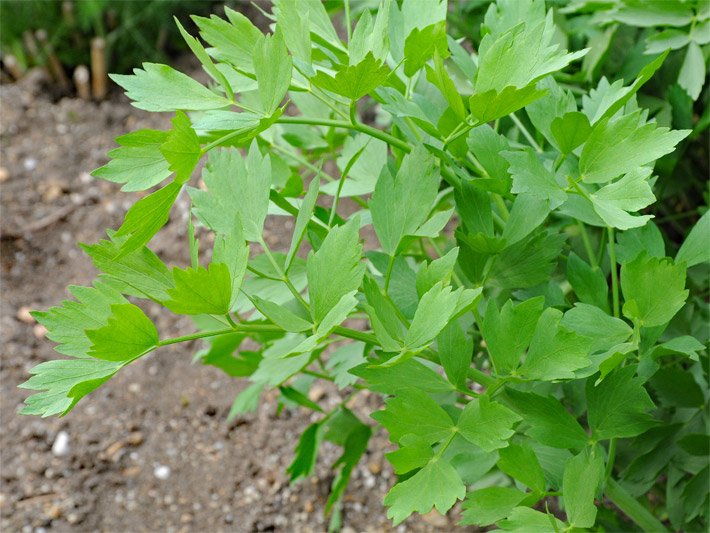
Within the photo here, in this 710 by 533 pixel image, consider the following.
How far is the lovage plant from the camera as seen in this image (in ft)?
1.60

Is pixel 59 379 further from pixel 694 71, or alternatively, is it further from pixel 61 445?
pixel 61 445

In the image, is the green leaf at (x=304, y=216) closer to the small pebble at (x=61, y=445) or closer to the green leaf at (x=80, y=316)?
the green leaf at (x=80, y=316)

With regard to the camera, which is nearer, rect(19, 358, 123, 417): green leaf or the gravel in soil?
rect(19, 358, 123, 417): green leaf

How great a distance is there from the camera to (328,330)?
0.46 metres

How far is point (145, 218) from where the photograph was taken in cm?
49

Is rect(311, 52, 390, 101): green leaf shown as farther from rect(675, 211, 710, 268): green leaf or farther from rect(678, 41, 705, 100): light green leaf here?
rect(678, 41, 705, 100): light green leaf

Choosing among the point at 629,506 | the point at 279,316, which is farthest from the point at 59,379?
the point at 629,506

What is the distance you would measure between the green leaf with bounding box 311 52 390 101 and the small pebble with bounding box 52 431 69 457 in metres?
1.01

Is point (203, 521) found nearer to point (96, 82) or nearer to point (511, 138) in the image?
point (511, 138)

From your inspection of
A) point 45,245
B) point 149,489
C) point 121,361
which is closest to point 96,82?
point 45,245

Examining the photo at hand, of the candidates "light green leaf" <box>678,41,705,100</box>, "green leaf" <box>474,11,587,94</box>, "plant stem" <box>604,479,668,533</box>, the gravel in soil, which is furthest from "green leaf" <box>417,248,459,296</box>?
the gravel in soil

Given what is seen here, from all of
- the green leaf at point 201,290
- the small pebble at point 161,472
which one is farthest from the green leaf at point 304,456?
the small pebble at point 161,472

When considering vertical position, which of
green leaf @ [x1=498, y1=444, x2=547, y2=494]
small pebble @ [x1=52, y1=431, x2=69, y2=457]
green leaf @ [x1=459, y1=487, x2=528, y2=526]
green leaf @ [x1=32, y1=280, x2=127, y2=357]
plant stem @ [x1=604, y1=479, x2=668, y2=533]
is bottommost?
small pebble @ [x1=52, y1=431, x2=69, y2=457]

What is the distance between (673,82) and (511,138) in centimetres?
20
